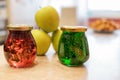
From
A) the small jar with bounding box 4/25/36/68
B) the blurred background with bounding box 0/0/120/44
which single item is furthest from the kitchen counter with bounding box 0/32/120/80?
the blurred background with bounding box 0/0/120/44

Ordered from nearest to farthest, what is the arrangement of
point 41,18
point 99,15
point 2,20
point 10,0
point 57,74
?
1. point 57,74
2. point 41,18
3. point 10,0
4. point 2,20
5. point 99,15

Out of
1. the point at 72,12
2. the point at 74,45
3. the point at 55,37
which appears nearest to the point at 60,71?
the point at 74,45

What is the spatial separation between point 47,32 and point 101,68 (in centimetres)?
25

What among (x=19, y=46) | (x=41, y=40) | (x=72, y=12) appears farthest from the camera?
(x=72, y=12)

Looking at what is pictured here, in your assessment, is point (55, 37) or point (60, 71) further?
point (55, 37)

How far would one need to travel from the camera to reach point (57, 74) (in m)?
0.59

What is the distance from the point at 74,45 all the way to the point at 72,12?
216cm

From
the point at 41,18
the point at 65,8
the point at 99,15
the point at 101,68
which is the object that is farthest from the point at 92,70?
the point at 99,15

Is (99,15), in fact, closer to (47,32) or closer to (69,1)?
(69,1)

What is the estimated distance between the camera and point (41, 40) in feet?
2.53

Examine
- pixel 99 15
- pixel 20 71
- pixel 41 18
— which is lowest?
pixel 99 15

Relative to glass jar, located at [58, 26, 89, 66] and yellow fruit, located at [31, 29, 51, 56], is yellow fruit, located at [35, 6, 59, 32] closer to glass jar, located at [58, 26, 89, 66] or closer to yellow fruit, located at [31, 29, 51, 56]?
yellow fruit, located at [31, 29, 51, 56]

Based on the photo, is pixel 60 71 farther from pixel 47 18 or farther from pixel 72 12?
pixel 72 12

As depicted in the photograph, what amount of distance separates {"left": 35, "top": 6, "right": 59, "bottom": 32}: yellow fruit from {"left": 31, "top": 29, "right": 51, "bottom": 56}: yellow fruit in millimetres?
26
